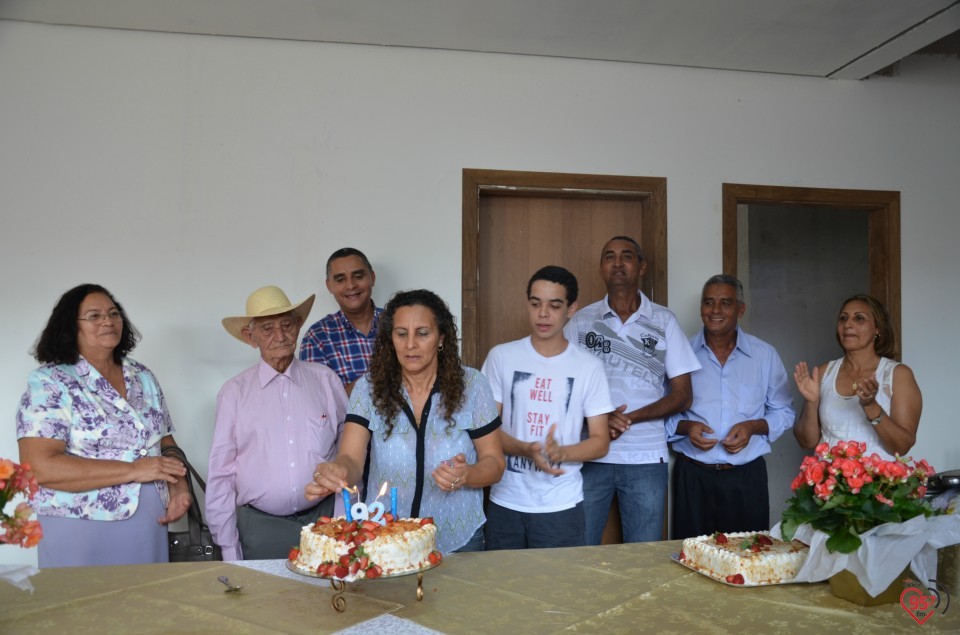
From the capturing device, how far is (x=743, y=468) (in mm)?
3955

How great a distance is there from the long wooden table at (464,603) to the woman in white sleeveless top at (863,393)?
1356 millimetres

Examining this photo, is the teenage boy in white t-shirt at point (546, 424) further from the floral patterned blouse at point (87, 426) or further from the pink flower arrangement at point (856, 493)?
the floral patterned blouse at point (87, 426)

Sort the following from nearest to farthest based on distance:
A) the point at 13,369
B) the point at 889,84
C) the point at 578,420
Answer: the point at 578,420, the point at 13,369, the point at 889,84

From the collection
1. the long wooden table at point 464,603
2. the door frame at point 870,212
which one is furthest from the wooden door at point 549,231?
the long wooden table at point 464,603

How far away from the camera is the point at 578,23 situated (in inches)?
156

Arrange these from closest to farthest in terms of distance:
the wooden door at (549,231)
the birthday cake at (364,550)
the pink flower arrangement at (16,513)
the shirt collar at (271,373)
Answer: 1. the pink flower arrangement at (16,513)
2. the birthday cake at (364,550)
3. the shirt collar at (271,373)
4. the wooden door at (549,231)

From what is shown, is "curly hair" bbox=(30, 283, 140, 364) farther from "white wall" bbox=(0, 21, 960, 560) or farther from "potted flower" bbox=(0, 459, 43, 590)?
"potted flower" bbox=(0, 459, 43, 590)

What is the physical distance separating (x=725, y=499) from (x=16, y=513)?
123 inches

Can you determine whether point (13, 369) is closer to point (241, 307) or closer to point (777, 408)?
point (241, 307)

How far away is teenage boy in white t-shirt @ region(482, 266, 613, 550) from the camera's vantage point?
3.10 m

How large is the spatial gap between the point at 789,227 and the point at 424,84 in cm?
347

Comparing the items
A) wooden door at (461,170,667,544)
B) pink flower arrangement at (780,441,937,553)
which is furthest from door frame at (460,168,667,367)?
pink flower arrangement at (780,441,937,553)

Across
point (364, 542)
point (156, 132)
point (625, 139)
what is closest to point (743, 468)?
point (625, 139)

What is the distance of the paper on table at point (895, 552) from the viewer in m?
1.98
